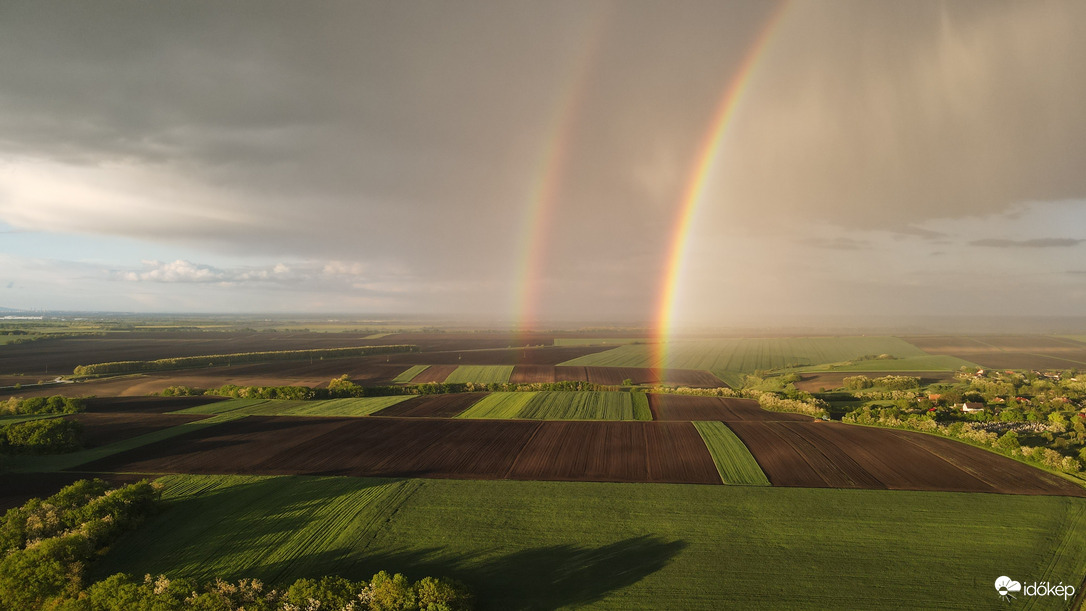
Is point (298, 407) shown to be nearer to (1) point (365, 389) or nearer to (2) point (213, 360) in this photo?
(1) point (365, 389)

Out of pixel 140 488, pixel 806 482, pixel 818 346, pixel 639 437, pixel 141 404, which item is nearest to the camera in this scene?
pixel 140 488

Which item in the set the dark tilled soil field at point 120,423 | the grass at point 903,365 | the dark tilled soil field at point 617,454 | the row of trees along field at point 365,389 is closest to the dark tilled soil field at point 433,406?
the row of trees along field at point 365,389

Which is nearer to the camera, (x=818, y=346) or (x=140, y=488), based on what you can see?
(x=140, y=488)

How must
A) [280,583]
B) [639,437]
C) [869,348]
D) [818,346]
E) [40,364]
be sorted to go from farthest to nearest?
[818,346]
[869,348]
[40,364]
[639,437]
[280,583]

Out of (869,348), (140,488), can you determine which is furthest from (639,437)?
(869,348)

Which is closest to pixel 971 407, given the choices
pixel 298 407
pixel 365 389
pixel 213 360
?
pixel 365 389

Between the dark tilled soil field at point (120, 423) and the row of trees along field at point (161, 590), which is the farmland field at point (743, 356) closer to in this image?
the dark tilled soil field at point (120, 423)

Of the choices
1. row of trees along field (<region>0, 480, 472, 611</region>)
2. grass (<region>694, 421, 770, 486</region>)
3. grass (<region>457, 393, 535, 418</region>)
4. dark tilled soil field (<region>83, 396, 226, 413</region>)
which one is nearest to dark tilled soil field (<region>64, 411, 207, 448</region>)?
dark tilled soil field (<region>83, 396, 226, 413</region>)

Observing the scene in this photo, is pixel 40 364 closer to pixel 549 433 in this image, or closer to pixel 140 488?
pixel 140 488
